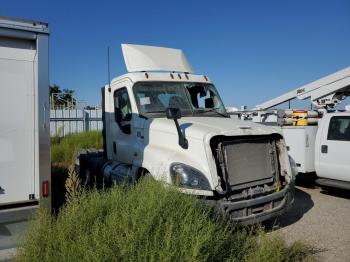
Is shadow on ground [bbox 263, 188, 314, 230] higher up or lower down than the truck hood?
lower down

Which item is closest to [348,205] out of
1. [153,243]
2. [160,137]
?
[160,137]

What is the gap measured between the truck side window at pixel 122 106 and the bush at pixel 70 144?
516 cm

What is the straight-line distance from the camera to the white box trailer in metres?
4.05

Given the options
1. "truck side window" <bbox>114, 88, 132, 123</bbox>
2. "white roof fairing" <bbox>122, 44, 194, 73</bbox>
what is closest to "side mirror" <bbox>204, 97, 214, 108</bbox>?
"white roof fairing" <bbox>122, 44, 194, 73</bbox>

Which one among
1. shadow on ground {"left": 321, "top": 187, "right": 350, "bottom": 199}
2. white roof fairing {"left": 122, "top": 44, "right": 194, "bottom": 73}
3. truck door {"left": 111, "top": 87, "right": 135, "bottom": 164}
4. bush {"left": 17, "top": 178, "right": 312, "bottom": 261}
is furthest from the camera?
shadow on ground {"left": 321, "top": 187, "right": 350, "bottom": 199}

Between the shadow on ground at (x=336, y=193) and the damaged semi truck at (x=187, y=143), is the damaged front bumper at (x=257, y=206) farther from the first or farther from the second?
the shadow on ground at (x=336, y=193)

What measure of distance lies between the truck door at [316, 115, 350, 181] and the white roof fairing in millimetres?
3605

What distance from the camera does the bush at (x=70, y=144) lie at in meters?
12.3

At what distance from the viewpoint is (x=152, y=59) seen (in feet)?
23.9

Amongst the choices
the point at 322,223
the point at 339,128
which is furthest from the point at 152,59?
the point at 339,128

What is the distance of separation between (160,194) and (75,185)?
40.8 inches

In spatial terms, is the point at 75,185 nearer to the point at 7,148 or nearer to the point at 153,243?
the point at 7,148

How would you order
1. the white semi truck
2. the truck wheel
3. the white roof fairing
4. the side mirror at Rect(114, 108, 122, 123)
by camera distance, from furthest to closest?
the white semi truck < the truck wheel < the white roof fairing < the side mirror at Rect(114, 108, 122, 123)

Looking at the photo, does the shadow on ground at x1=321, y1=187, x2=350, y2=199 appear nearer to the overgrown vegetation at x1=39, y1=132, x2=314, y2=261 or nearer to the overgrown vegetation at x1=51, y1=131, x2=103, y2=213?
the overgrown vegetation at x1=39, y1=132, x2=314, y2=261
